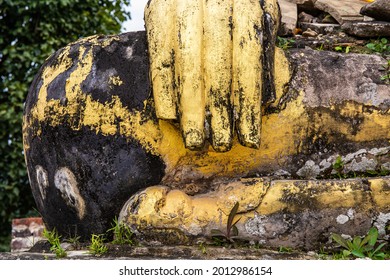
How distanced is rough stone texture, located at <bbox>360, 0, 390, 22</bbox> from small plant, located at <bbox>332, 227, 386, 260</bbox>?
51.1 inches

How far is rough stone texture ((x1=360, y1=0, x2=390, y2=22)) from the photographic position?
3.60 m

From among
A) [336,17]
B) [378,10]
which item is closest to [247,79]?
[378,10]

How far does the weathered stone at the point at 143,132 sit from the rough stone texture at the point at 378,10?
1.78 feet

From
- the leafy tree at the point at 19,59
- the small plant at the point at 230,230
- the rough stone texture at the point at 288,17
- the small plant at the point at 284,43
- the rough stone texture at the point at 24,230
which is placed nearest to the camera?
the small plant at the point at 230,230

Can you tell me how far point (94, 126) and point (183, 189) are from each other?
462 mm

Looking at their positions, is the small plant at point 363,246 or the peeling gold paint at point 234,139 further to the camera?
the peeling gold paint at point 234,139

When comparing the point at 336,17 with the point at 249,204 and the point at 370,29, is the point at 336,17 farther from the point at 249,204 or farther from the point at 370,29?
the point at 249,204

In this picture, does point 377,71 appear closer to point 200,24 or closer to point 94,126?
point 200,24

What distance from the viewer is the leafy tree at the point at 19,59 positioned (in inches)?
263

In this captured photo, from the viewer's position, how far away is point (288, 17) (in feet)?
12.8

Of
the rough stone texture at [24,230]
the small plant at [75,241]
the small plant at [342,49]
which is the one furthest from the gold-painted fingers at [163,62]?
the rough stone texture at [24,230]

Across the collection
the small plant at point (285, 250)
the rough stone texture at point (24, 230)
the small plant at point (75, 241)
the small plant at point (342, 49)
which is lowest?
the rough stone texture at point (24, 230)

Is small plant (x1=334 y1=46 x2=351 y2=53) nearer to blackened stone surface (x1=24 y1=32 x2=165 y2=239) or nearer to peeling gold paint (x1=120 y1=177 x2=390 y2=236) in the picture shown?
peeling gold paint (x1=120 y1=177 x2=390 y2=236)

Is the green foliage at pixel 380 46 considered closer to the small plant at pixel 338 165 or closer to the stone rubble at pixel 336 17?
the stone rubble at pixel 336 17
